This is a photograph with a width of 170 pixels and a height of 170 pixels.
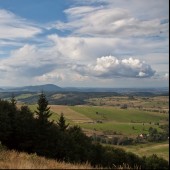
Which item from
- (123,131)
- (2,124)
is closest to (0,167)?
(2,124)

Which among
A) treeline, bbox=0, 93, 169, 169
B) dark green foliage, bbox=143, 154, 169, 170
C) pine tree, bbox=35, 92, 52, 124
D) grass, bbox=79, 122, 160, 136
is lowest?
grass, bbox=79, 122, 160, 136

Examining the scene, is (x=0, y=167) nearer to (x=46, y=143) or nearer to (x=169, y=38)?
(x=169, y=38)

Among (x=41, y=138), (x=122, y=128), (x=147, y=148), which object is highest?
(x=41, y=138)

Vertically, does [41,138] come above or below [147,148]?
above

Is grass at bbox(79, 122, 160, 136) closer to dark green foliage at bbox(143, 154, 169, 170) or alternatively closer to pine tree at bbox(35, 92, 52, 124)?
dark green foliage at bbox(143, 154, 169, 170)

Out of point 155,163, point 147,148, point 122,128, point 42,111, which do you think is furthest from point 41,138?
point 122,128

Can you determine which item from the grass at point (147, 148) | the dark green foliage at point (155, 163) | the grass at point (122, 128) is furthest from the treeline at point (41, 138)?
the grass at point (122, 128)

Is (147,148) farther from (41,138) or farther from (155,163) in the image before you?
(41,138)

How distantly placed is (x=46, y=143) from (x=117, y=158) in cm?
2910

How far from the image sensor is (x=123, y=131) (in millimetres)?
185750

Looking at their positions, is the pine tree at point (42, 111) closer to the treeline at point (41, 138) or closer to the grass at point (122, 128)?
the treeline at point (41, 138)

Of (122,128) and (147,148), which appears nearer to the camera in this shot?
(147,148)

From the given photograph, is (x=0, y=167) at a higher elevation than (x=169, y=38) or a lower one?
lower

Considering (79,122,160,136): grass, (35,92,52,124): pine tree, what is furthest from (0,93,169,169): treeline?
(79,122,160,136): grass
